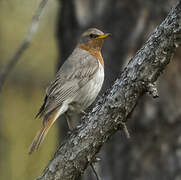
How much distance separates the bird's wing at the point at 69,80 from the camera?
5246 millimetres

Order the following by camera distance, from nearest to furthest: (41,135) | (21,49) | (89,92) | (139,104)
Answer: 1. (21,49)
2. (41,135)
3. (89,92)
4. (139,104)

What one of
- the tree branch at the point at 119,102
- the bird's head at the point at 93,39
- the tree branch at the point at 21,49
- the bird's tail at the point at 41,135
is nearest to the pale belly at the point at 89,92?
the bird's tail at the point at 41,135

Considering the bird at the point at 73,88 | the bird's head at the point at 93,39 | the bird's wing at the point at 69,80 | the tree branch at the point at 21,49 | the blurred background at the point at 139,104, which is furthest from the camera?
the blurred background at the point at 139,104

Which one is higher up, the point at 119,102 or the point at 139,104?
the point at 119,102

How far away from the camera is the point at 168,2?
265 inches

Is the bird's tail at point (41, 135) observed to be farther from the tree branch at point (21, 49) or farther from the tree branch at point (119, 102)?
the tree branch at point (21, 49)

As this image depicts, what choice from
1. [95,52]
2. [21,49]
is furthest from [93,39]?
[21,49]

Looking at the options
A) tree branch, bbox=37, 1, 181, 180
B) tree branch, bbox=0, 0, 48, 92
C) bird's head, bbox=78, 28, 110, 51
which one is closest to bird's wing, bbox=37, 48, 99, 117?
bird's head, bbox=78, 28, 110, 51

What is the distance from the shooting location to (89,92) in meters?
5.54

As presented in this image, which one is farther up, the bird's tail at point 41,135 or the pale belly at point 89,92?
the pale belly at point 89,92

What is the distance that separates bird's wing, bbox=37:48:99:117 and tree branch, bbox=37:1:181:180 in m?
0.99

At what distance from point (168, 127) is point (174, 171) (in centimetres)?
66

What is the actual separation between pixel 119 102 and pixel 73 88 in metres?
1.69

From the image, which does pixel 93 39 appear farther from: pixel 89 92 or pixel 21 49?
pixel 21 49
